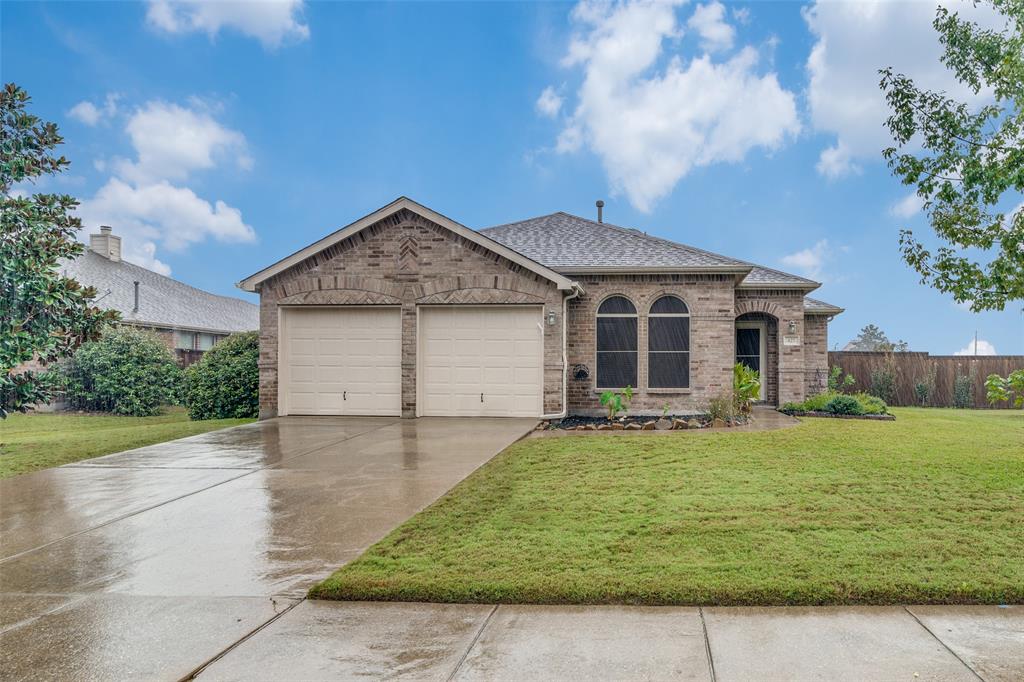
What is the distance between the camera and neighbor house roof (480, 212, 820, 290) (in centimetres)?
1484

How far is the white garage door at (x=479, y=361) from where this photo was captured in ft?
45.5

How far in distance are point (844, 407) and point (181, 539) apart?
14451mm

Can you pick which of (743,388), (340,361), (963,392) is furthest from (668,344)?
(963,392)

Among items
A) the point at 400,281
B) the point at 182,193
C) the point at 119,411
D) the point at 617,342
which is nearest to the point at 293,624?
the point at 400,281

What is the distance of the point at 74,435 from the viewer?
13391 mm

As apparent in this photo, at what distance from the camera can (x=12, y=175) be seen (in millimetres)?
11875

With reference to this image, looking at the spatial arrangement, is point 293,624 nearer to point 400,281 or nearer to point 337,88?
point 400,281

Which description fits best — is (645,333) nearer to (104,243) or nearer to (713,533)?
(713,533)

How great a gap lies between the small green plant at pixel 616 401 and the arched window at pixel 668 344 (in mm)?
722

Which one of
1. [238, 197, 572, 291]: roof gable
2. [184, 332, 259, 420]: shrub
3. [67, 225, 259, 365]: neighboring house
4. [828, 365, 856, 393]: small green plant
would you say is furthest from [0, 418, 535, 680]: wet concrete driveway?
[67, 225, 259, 365]: neighboring house

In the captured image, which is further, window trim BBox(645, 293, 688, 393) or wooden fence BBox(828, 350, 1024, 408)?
wooden fence BBox(828, 350, 1024, 408)

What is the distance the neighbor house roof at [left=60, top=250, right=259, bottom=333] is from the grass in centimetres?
520

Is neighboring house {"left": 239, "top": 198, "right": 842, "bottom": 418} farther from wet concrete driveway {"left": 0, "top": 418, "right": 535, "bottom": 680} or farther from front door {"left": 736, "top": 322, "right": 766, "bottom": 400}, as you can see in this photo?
wet concrete driveway {"left": 0, "top": 418, "right": 535, "bottom": 680}

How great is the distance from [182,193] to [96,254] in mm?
8715
